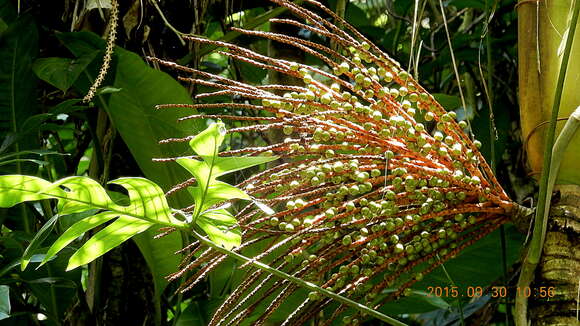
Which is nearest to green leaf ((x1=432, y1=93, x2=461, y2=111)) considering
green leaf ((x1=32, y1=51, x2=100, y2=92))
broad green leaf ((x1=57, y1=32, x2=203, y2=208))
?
broad green leaf ((x1=57, y1=32, x2=203, y2=208))

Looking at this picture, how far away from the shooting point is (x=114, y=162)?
1.67m

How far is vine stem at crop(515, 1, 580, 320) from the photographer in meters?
0.84

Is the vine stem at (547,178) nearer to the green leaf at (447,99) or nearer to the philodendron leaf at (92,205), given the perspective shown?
the philodendron leaf at (92,205)

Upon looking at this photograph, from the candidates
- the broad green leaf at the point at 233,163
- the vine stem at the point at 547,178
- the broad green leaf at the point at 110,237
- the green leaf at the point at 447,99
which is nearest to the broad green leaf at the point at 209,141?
the broad green leaf at the point at 233,163

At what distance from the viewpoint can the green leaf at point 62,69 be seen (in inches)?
54.4

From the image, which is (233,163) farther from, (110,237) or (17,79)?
(17,79)

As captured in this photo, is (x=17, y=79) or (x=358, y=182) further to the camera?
(x=17, y=79)

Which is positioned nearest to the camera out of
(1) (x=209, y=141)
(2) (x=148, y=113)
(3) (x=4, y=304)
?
(1) (x=209, y=141)

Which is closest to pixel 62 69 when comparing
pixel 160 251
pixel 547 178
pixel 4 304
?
pixel 160 251

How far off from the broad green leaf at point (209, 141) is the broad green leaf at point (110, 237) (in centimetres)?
13

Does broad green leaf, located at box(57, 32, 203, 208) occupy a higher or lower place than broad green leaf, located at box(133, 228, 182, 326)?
higher

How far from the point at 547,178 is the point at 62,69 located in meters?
1.02

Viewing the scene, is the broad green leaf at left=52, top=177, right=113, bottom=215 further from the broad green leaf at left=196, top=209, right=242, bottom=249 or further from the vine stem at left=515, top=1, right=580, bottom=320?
the vine stem at left=515, top=1, right=580, bottom=320

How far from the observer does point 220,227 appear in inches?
32.5
